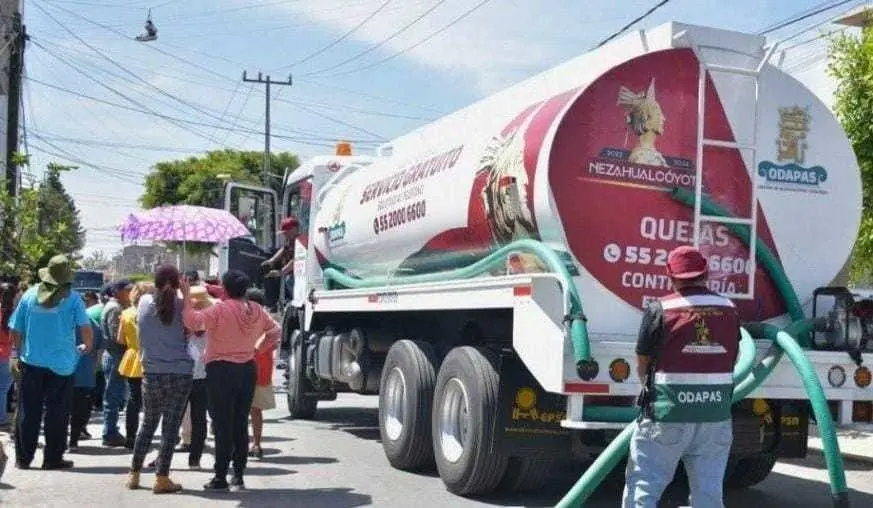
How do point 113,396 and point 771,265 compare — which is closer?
point 771,265

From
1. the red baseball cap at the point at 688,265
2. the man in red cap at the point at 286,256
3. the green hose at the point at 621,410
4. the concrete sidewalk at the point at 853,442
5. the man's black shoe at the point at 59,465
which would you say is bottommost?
the man's black shoe at the point at 59,465

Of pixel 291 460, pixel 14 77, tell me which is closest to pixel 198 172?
pixel 14 77

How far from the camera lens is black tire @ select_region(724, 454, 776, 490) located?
870 centimetres

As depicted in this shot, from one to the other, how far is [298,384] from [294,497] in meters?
4.98

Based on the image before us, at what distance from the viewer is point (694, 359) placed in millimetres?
5684

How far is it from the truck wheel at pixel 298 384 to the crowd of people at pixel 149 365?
2.31m

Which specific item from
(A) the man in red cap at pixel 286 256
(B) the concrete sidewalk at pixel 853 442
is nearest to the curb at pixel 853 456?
(B) the concrete sidewalk at pixel 853 442

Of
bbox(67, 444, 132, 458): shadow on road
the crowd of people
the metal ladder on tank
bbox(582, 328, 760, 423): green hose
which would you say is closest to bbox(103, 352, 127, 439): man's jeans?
the crowd of people

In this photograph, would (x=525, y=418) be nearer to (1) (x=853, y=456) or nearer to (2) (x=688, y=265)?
(2) (x=688, y=265)

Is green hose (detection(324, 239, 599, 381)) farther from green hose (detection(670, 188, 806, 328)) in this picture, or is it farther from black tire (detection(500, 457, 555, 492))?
black tire (detection(500, 457, 555, 492))

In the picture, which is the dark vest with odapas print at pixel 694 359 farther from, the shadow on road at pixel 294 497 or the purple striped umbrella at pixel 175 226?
the purple striped umbrella at pixel 175 226

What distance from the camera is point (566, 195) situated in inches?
283

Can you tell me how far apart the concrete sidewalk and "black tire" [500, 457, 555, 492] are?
354 centimetres

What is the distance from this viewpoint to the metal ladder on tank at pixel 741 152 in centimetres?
735
